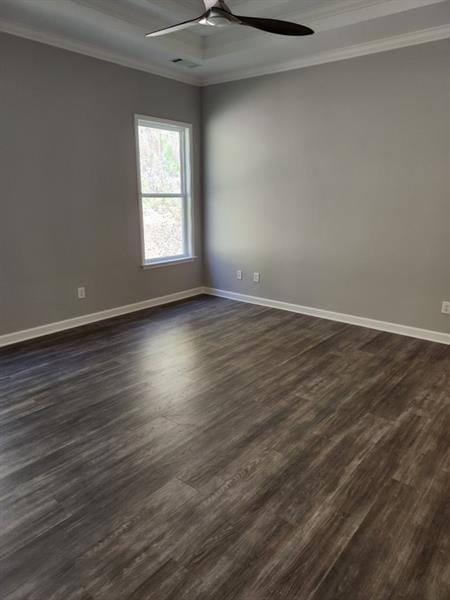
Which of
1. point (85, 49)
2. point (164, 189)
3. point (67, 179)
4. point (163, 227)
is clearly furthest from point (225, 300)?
point (85, 49)

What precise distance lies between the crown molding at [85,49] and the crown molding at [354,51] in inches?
21.0

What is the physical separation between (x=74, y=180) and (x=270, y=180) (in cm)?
219

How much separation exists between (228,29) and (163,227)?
2.26 meters

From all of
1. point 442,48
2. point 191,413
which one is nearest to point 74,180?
point 191,413

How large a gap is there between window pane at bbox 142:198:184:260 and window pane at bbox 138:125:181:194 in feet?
0.48

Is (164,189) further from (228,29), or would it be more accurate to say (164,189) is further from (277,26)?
(277,26)

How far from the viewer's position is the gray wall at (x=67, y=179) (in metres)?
3.64

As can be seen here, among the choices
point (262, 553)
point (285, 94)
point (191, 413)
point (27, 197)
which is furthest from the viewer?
point (285, 94)

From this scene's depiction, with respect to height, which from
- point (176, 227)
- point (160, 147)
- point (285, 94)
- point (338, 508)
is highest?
point (285, 94)

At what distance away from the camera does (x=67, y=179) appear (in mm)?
4055

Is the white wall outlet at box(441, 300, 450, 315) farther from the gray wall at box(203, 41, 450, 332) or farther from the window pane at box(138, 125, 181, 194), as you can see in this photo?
the window pane at box(138, 125, 181, 194)

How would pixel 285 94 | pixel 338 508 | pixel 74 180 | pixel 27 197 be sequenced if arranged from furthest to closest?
pixel 285 94 → pixel 74 180 → pixel 27 197 → pixel 338 508

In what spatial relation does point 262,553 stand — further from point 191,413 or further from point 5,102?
point 5,102

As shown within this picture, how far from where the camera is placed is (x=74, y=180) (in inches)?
162
